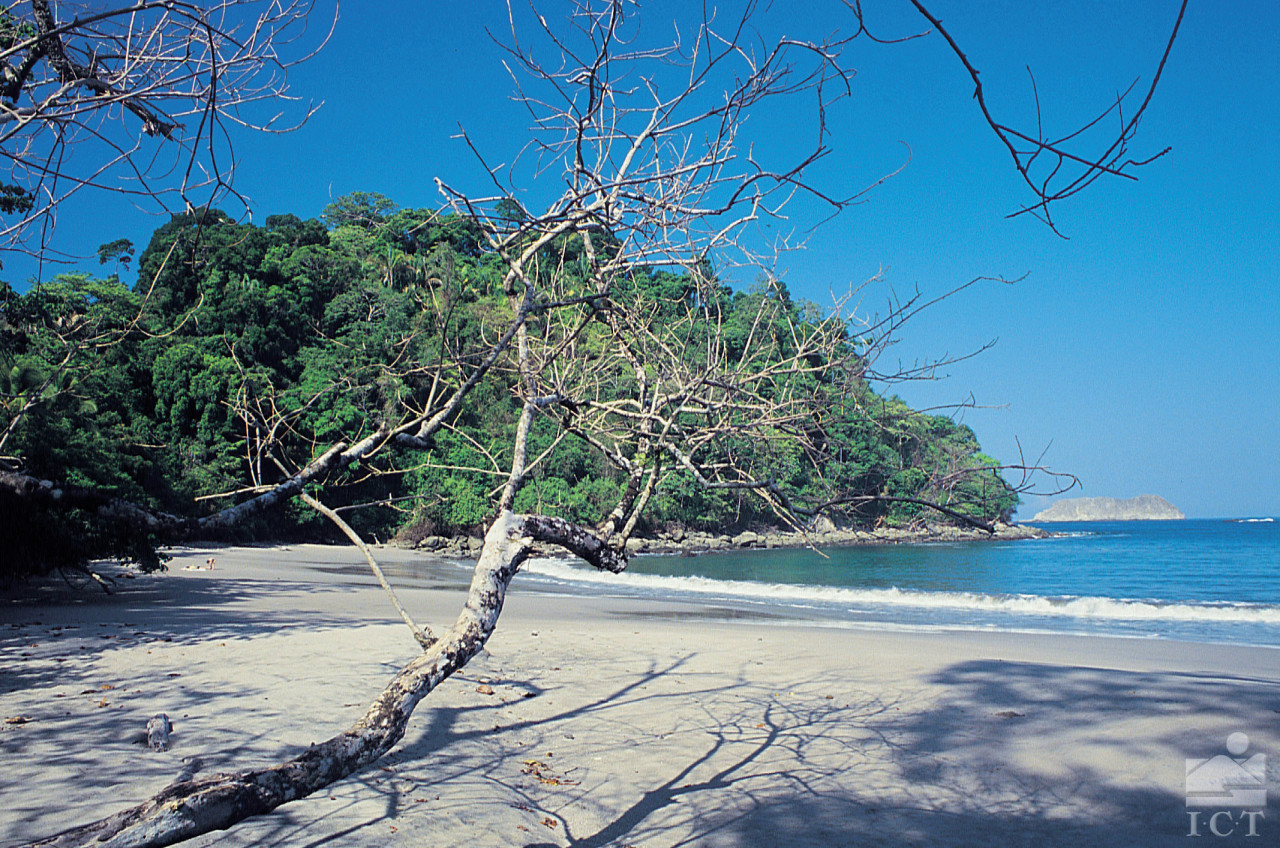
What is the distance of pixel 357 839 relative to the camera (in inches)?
130

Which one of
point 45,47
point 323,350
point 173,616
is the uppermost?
point 323,350

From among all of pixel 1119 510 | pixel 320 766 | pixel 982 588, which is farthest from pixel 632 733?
pixel 1119 510

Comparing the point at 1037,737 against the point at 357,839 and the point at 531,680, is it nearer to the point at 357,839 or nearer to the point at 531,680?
the point at 531,680

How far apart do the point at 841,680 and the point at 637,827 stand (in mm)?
3988

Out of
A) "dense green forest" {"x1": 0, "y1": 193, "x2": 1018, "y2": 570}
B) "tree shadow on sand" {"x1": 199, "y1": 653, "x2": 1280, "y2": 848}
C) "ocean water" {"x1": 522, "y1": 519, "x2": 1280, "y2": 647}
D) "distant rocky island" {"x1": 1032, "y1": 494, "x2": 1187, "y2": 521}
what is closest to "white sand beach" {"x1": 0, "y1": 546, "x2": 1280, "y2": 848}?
"tree shadow on sand" {"x1": 199, "y1": 653, "x2": 1280, "y2": 848}

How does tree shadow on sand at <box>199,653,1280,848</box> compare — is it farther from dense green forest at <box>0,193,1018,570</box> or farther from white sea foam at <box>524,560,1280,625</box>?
white sea foam at <box>524,560,1280,625</box>

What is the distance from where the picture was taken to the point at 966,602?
18.5 meters

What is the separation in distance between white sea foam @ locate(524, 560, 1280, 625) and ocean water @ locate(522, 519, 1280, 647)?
0.03 m

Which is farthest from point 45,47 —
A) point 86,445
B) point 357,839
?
point 86,445

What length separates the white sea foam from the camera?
16.2 m

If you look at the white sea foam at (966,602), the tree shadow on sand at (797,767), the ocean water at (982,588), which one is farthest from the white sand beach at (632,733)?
the white sea foam at (966,602)

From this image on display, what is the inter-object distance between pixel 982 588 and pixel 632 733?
2025 centimetres

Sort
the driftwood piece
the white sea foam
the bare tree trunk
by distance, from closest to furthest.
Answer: the bare tree trunk < the driftwood piece < the white sea foam

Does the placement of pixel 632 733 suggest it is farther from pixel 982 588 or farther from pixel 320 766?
pixel 982 588
